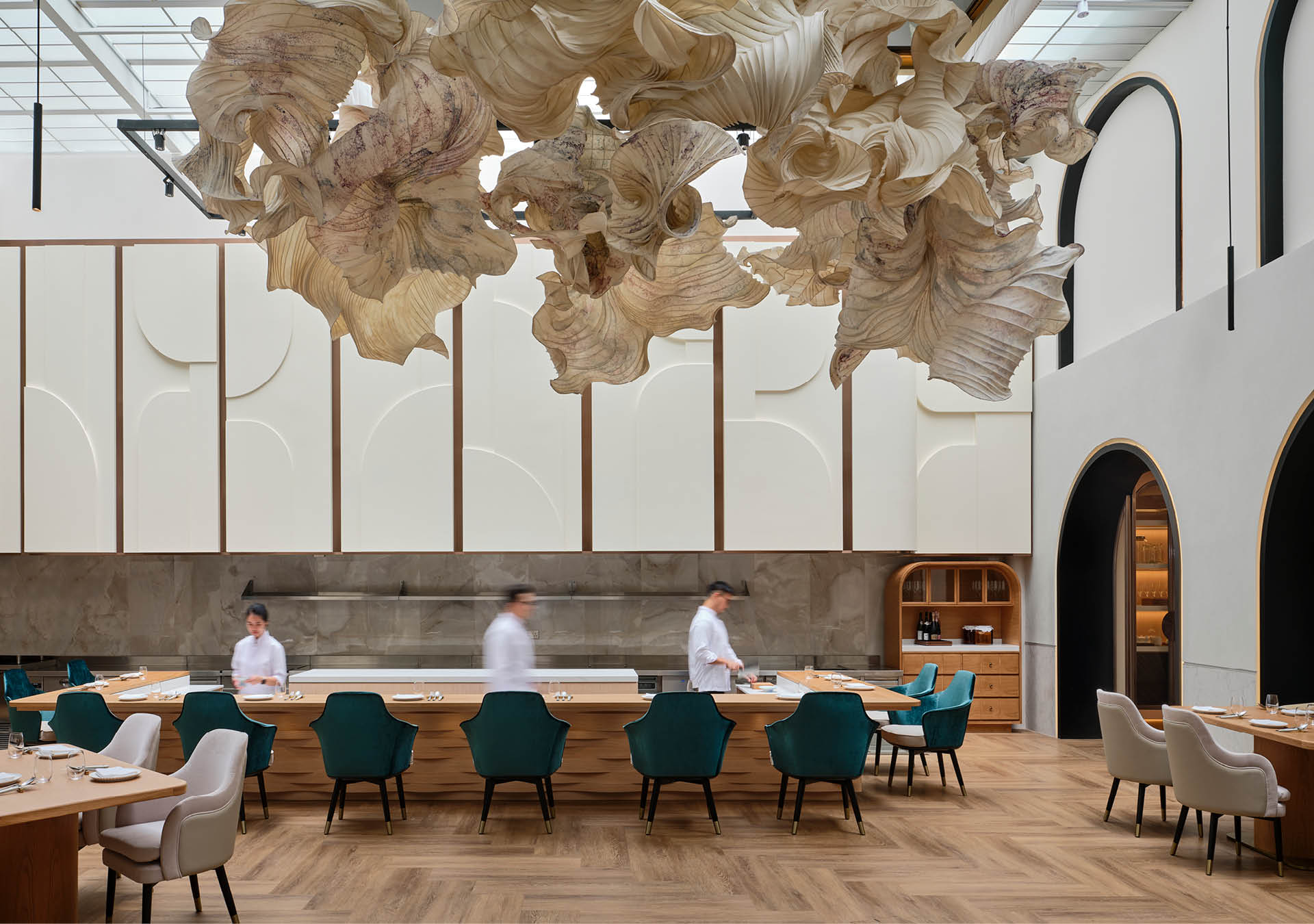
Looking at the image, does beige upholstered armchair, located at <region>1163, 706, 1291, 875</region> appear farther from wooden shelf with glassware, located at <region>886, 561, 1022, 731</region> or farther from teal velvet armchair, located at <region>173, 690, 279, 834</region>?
teal velvet armchair, located at <region>173, 690, 279, 834</region>

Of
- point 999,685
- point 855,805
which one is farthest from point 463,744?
point 999,685

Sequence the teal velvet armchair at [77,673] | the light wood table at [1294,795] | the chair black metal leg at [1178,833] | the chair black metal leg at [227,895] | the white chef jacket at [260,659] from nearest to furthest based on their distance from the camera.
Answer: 1. the chair black metal leg at [227,895]
2. the light wood table at [1294,795]
3. the chair black metal leg at [1178,833]
4. the white chef jacket at [260,659]
5. the teal velvet armchair at [77,673]

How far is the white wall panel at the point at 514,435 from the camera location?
383 inches

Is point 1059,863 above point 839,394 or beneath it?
beneath

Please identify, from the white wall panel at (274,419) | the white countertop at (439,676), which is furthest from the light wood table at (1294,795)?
the white wall panel at (274,419)

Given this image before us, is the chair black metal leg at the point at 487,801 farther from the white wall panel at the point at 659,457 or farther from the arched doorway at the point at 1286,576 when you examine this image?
the arched doorway at the point at 1286,576

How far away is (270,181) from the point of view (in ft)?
5.08

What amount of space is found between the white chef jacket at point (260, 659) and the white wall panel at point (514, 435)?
7.39 feet

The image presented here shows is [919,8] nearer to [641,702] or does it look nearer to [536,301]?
[641,702]

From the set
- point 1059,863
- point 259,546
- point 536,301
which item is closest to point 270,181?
point 1059,863

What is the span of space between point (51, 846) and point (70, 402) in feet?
21.3

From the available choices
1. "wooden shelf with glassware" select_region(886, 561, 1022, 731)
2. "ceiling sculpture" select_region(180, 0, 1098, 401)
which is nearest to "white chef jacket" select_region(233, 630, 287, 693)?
"wooden shelf with glassware" select_region(886, 561, 1022, 731)

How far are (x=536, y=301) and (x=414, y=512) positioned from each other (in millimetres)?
2364

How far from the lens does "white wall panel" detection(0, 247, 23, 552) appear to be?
31.6 ft
